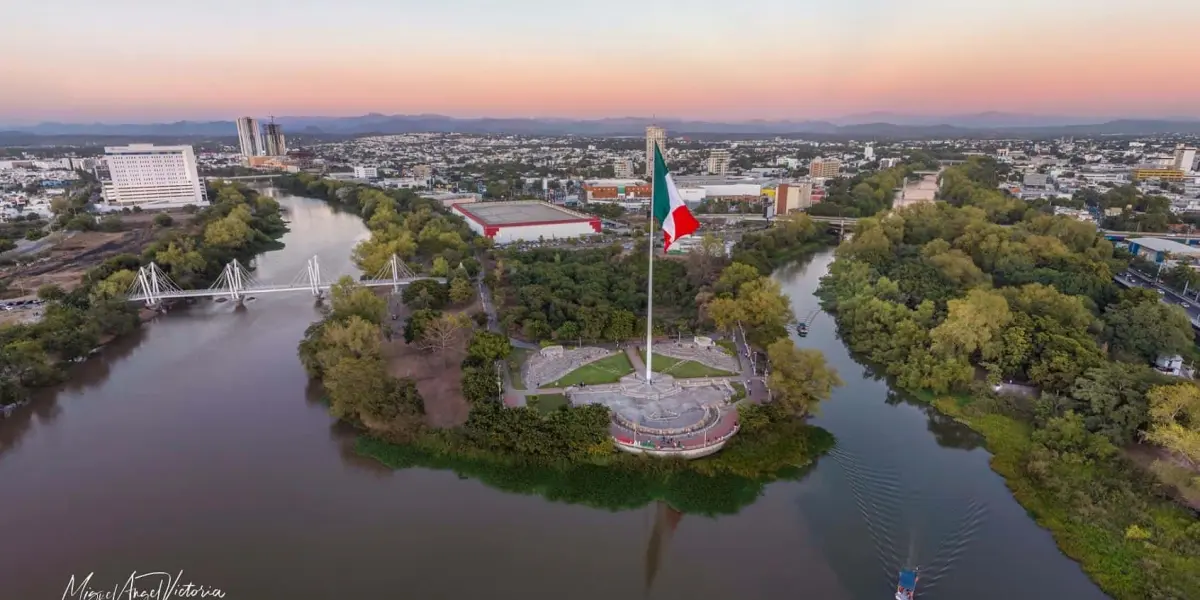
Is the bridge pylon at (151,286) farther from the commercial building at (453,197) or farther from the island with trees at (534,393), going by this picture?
the commercial building at (453,197)

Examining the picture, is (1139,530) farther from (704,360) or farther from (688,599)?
(704,360)

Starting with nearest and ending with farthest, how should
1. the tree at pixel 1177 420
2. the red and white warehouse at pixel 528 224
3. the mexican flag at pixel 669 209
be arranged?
the tree at pixel 1177 420 → the mexican flag at pixel 669 209 → the red and white warehouse at pixel 528 224

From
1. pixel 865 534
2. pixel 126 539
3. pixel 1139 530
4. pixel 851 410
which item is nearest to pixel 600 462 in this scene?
pixel 865 534

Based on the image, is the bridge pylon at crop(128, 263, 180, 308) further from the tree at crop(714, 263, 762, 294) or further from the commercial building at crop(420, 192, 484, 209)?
the commercial building at crop(420, 192, 484, 209)

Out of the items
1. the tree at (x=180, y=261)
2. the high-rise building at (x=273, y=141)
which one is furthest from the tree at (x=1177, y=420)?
the high-rise building at (x=273, y=141)

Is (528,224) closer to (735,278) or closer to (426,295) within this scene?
(426,295)

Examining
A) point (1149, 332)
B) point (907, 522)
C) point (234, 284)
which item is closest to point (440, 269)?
point (234, 284)
